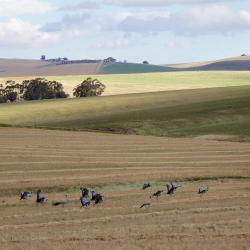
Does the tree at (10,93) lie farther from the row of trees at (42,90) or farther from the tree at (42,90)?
the tree at (42,90)

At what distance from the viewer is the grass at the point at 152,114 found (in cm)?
7838

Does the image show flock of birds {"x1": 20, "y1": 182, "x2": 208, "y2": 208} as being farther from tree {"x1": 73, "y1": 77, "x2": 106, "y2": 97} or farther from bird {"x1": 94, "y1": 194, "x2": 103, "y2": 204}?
tree {"x1": 73, "y1": 77, "x2": 106, "y2": 97}

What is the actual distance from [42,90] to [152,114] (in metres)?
73.6

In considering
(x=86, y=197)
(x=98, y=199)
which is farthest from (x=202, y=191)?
(x=86, y=197)

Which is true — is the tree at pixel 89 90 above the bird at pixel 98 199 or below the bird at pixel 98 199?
above

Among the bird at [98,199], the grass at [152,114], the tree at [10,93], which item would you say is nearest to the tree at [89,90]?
the tree at [10,93]

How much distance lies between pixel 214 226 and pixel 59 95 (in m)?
136

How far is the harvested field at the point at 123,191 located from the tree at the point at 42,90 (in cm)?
9149

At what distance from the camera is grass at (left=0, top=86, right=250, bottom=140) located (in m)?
78.4

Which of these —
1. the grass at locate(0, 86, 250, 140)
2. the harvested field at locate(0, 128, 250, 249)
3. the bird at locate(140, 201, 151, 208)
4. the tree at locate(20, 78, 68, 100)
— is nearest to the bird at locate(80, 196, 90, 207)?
the harvested field at locate(0, 128, 250, 249)

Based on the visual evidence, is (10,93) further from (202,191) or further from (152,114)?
(202,191)

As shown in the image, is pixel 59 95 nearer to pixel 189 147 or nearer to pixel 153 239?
pixel 189 147

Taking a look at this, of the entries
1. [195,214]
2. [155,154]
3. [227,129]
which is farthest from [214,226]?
[227,129]

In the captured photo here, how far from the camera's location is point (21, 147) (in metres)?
58.2
